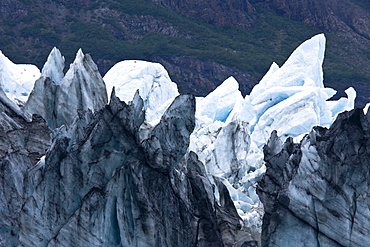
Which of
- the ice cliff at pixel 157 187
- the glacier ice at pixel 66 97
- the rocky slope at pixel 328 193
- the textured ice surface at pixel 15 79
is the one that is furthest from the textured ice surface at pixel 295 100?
the rocky slope at pixel 328 193

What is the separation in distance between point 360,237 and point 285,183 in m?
2.27

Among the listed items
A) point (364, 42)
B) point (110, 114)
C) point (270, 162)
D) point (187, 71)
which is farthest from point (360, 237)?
point (364, 42)

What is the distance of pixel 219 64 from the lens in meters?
79.7

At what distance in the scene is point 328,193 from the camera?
15039 millimetres

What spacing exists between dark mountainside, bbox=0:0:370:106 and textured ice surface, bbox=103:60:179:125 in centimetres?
3522

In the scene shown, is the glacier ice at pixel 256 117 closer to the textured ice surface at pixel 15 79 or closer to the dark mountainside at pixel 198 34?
the textured ice surface at pixel 15 79

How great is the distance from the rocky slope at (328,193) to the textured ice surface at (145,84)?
21267 millimetres

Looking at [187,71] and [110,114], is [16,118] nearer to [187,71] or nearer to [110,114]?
[110,114]

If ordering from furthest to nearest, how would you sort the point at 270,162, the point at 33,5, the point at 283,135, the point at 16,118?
1. the point at 33,5
2. the point at 283,135
3. the point at 16,118
4. the point at 270,162

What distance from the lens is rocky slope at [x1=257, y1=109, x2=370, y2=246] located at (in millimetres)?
14922

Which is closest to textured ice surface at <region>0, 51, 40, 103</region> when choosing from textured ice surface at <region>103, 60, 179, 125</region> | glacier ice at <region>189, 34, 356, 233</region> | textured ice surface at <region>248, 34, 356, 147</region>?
textured ice surface at <region>103, 60, 179, 125</region>

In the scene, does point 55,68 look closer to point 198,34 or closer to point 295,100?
point 295,100

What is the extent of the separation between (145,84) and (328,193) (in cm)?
2450

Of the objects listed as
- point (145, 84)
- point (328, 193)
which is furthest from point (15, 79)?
point (328, 193)
